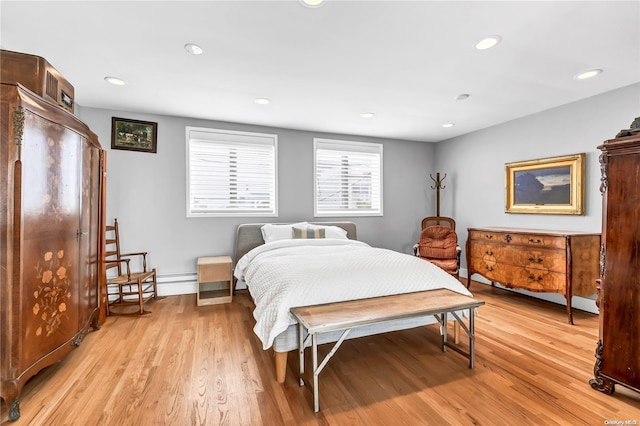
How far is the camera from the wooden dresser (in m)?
3.11

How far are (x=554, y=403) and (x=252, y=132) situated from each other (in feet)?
14.0

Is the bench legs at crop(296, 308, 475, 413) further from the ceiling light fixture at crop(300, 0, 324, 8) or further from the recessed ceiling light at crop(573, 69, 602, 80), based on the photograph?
the recessed ceiling light at crop(573, 69, 602, 80)

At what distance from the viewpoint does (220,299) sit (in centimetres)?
378

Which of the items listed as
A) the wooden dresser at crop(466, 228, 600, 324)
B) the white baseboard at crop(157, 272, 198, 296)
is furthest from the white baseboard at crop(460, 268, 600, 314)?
the white baseboard at crop(157, 272, 198, 296)

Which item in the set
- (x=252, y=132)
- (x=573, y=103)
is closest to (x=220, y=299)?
(x=252, y=132)

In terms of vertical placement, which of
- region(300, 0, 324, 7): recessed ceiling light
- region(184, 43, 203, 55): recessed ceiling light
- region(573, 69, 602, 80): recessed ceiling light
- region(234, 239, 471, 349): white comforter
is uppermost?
region(573, 69, 602, 80): recessed ceiling light

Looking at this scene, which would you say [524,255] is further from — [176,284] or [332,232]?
[176,284]

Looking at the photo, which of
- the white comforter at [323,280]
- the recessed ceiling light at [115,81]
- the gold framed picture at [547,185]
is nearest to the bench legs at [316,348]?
the white comforter at [323,280]

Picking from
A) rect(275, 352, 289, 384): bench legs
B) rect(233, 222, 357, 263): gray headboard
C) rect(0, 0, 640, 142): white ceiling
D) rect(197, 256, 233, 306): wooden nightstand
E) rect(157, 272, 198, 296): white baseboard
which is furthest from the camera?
rect(233, 222, 357, 263): gray headboard

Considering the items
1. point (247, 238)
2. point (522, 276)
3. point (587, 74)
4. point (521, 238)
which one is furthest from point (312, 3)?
point (522, 276)

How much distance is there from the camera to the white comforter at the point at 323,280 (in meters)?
2.09

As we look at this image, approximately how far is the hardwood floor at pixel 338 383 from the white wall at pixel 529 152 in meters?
1.42

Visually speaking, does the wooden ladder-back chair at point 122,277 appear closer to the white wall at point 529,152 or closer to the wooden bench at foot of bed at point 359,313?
the wooden bench at foot of bed at point 359,313

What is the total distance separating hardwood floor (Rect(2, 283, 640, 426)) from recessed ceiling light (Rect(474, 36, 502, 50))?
2434mm
